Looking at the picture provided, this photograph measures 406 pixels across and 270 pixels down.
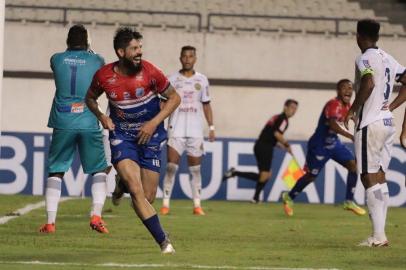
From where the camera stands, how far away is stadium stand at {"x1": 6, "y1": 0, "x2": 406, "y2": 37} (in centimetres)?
2733

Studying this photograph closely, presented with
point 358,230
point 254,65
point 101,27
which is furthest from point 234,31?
point 358,230

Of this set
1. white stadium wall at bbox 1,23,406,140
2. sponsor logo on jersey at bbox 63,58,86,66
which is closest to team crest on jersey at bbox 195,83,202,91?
sponsor logo on jersey at bbox 63,58,86,66

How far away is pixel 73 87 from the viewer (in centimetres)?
1301

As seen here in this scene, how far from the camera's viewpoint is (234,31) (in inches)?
1054

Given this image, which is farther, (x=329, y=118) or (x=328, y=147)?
(x=328, y=147)

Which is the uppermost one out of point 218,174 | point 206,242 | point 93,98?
point 93,98

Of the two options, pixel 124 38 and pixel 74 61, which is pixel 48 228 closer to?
pixel 74 61

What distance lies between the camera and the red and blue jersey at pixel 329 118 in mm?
18188

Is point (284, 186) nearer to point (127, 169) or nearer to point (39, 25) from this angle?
point (39, 25)

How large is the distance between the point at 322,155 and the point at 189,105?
2.12m

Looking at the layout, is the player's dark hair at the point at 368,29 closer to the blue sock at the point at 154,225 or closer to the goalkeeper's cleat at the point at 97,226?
the blue sock at the point at 154,225

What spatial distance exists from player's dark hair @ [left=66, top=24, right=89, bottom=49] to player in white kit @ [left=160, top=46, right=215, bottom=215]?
4.44m

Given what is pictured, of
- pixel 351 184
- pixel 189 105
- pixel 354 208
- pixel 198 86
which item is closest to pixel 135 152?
pixel 198 86

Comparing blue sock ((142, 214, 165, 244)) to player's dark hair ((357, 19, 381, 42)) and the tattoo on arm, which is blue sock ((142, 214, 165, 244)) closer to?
the tattoo on arm
